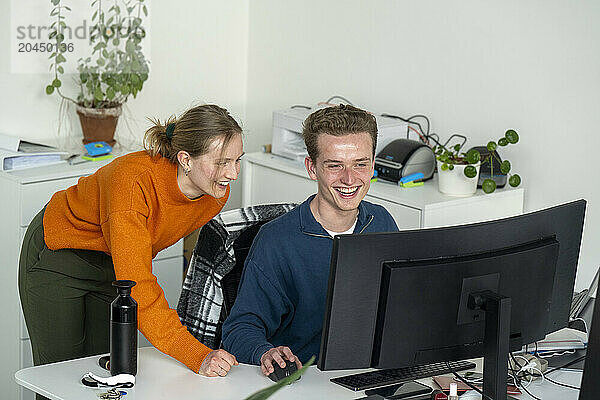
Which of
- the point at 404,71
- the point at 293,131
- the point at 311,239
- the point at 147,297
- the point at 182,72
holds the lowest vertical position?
the point at 147,297

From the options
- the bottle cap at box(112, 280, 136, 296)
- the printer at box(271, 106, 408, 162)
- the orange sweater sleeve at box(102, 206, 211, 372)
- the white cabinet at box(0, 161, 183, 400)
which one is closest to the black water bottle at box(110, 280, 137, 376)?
the bottle cap at box(112, 280, 136, 296)

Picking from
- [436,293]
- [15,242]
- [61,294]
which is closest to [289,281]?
[436,293]

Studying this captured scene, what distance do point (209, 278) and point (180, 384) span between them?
1.72 ft

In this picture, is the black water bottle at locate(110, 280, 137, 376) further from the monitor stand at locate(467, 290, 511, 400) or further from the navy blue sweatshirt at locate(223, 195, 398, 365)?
the monitor stand at locate(467, 290, 511, 400)

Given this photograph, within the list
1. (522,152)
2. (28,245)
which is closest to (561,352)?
(522,152)

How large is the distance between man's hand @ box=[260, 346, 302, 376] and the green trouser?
0.83 meters

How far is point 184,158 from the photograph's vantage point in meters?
2.31

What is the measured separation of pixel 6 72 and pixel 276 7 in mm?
1335

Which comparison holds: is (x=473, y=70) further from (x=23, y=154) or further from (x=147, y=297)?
Result: (x=147, y=297)

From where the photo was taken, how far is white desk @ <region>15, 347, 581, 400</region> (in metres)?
1.84

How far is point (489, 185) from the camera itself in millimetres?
3230

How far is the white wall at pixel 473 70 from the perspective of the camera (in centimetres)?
315

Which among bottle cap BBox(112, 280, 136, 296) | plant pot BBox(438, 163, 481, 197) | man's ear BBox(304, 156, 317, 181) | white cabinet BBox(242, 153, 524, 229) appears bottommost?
white cabinet BBox(242, 153, 524, 229)

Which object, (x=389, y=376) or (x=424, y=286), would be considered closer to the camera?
(x=424, y=286)
